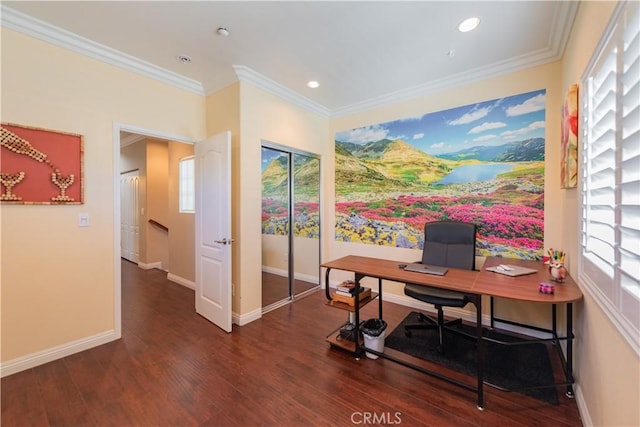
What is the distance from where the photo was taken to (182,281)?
4301 millimetres

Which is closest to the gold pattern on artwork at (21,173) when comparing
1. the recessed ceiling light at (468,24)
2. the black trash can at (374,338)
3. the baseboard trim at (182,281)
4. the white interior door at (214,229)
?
the white interior door at (214,229)

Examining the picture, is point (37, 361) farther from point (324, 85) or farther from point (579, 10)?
point (579, 10)

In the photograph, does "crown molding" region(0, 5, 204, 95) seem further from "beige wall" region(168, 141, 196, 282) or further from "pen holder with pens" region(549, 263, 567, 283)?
"pen holder with pens" region(549, 263, 567, 283)

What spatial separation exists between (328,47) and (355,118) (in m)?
1.51

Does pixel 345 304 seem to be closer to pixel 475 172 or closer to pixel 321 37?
pixel 475 172

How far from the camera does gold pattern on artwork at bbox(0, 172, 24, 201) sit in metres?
1.98

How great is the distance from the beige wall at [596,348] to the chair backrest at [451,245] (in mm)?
711

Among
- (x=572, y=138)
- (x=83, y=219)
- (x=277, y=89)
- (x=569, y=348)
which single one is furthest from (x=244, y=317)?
(x=572, y=138)

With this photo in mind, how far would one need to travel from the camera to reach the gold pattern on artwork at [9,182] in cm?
198

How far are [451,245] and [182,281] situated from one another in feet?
13.2

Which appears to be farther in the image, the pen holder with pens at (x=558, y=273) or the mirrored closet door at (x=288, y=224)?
the mirrored closet door at (x=288, y=224)

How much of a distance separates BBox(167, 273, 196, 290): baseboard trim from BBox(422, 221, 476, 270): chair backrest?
11.3ft

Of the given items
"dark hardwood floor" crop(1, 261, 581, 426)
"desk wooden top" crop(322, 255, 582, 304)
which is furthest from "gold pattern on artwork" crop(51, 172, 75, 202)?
"desk wooden top" crop(322, 255, 582, 304)

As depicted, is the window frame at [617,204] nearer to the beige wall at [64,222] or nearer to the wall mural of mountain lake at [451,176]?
the wall mural of mountain lake at [451,176]
